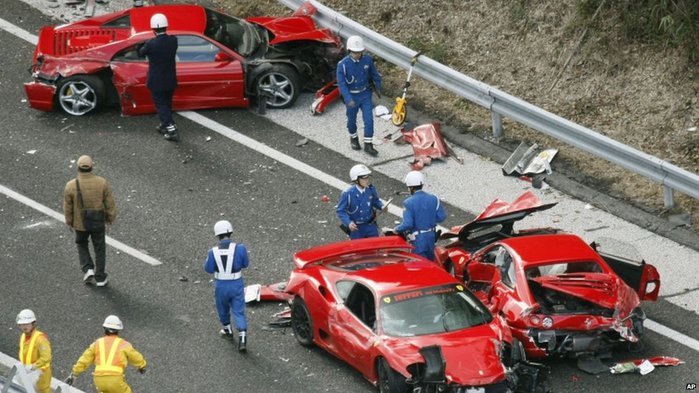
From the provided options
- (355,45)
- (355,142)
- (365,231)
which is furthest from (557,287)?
(355,45)

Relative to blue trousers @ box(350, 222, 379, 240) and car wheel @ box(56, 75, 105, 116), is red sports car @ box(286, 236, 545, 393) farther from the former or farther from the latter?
car wheel @ box(56, 75, 105, 116)

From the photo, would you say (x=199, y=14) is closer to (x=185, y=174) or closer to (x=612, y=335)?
(x=185, y=174)

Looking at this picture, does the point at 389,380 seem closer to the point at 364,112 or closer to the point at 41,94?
the point at 364,112

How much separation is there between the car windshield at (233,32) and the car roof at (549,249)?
6.44 metres

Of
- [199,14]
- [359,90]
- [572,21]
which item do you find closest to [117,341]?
[359,90]

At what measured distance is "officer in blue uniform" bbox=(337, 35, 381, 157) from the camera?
19750mm

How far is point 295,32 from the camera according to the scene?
2155cm

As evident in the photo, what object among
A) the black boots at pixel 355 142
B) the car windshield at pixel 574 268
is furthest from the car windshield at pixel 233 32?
the car windshield at pixel 574 268

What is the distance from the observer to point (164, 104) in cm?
2009

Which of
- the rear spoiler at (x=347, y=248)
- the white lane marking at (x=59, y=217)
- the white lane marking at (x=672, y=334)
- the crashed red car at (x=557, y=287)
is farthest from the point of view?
the white lane marking at (x=59, y=217)

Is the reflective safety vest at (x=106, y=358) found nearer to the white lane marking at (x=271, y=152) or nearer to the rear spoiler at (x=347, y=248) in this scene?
the rear spoiler at (x=347, y=248)

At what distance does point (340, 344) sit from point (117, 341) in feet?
8.28

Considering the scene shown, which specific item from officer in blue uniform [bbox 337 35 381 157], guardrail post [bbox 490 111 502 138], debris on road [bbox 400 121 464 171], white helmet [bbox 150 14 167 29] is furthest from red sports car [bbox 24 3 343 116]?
guardrail post [bbox 490 111 502 138]

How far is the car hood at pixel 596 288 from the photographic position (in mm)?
15086
